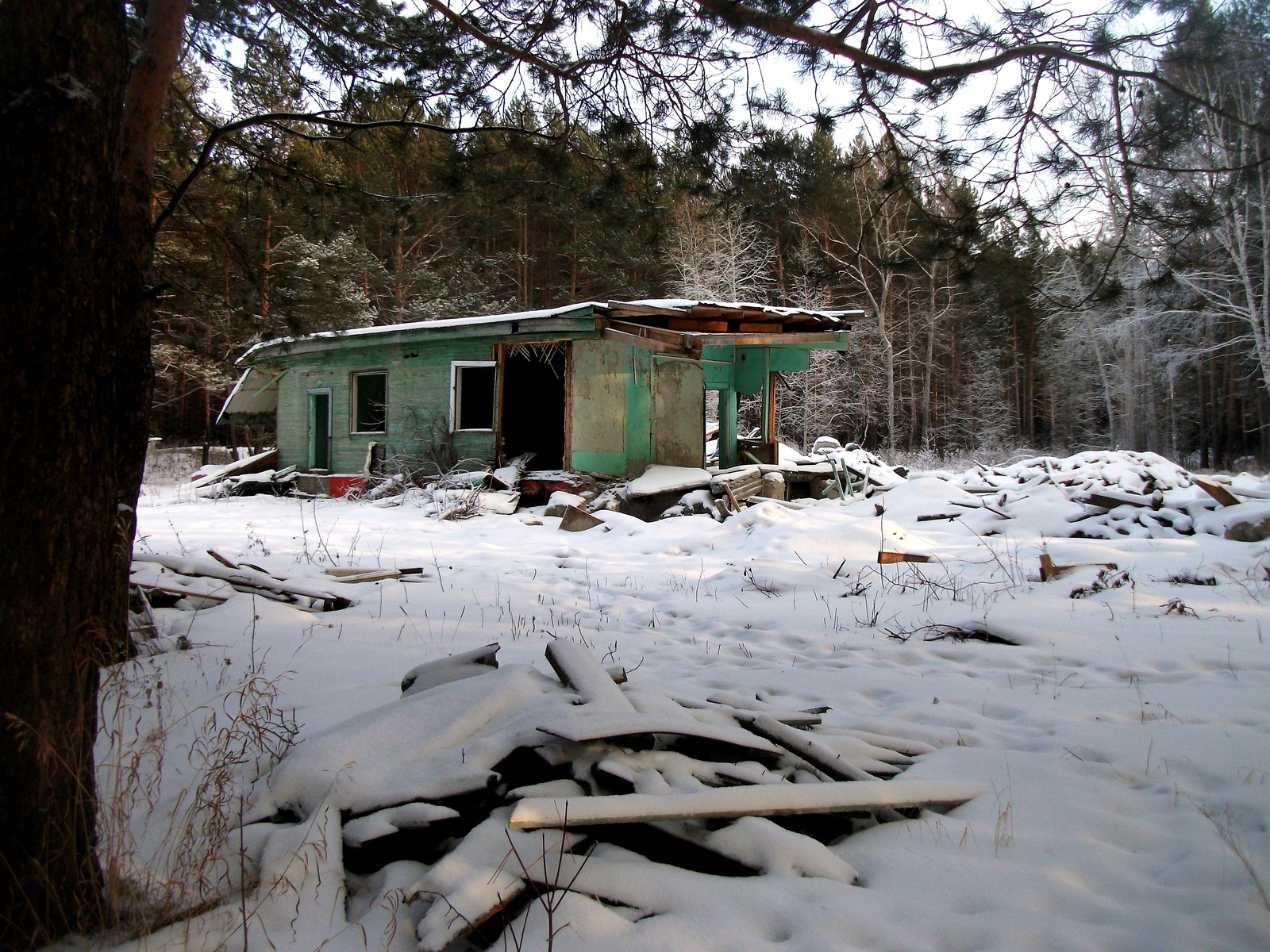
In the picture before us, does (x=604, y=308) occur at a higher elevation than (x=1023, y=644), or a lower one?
higher

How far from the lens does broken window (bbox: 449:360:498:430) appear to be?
13.4 m

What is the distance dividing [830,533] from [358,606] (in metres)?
5.26

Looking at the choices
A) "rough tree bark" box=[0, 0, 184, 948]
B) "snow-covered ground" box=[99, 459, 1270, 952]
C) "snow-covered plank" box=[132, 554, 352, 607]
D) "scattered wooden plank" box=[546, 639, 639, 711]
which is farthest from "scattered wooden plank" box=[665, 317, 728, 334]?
"rough tree bark" box=[0, 0, 184, 948]

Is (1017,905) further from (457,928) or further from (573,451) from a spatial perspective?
(573,451)

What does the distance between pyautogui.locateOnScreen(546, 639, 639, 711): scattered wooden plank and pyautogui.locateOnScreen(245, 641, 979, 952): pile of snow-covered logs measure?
0.01 m

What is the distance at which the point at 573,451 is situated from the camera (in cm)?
1265

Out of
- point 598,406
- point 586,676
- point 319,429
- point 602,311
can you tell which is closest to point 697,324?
point 602,311

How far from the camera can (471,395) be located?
46.0ft

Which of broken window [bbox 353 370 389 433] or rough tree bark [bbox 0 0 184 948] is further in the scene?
broken window [bbox 353 370 389 433]

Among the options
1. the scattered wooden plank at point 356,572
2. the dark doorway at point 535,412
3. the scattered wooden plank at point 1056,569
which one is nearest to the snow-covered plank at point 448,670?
the scattered wooden plank at point 356,572

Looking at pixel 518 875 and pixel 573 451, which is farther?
pixel 573 451

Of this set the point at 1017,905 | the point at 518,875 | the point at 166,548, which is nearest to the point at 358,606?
the point at 166,548

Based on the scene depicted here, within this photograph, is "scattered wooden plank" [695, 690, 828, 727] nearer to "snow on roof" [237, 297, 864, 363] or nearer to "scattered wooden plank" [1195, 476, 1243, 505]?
"scattered wooden plank" [1195, 476, 1243, 505]

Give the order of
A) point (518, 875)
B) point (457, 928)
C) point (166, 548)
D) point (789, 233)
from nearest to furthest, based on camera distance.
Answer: point (457, 928), point (518, 875), point (166, 548), point (789, 233)
